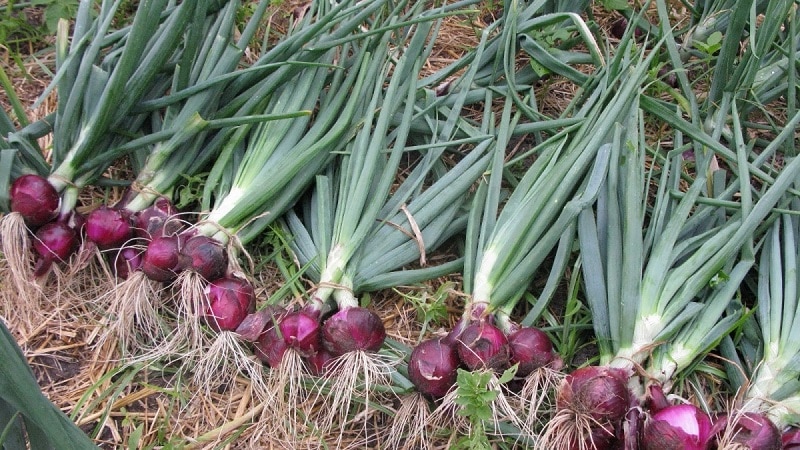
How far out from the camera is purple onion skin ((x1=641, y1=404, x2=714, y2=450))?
1.31 meters

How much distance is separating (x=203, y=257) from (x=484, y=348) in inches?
25.1

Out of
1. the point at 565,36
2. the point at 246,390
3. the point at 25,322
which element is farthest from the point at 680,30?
the point at 25,322

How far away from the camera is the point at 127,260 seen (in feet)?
5.45

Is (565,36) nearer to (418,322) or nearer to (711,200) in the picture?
(711,200)

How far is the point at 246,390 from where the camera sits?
5.24ft

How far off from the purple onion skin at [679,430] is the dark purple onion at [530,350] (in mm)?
234

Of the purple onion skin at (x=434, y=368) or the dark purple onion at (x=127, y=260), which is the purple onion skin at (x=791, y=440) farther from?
the dark purple onion at (x=127, y=260)

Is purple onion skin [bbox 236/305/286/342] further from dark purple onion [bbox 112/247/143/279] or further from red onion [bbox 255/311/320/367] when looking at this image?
dark purple onion [bbox 112/247/143/279]

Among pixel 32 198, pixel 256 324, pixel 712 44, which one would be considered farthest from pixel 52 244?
pixel 712 44

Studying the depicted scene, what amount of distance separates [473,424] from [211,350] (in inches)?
21.9

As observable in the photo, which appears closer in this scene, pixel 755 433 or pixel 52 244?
pixel 755 433

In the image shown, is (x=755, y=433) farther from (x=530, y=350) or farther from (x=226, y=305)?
(x=226, y=305)

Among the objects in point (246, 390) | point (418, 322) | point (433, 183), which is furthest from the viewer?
point (433, 183)

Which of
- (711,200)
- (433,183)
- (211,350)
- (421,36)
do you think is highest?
(421,36)
